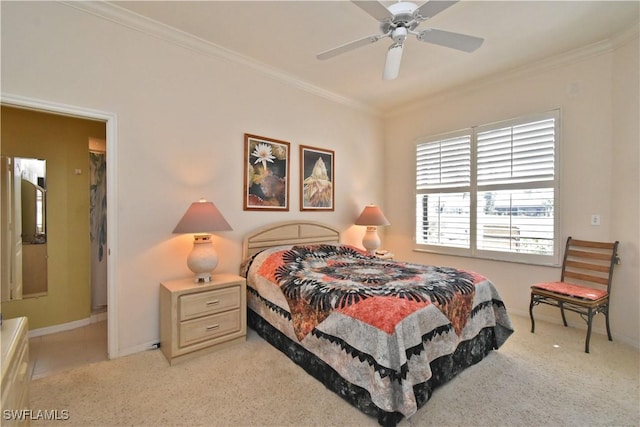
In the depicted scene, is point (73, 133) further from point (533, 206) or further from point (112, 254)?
point (533, 206)

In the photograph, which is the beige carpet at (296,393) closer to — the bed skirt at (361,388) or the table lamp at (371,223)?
the bed skirt at (361,388)

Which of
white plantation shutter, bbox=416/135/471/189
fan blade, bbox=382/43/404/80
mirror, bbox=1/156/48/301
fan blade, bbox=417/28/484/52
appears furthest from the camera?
white plantation shutter, bbox=416/135/471/189

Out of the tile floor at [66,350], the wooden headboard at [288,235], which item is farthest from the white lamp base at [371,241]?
the tile floor at [66,350]

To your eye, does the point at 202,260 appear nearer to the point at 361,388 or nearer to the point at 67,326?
the point at 361,388

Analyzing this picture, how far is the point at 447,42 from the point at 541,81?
6.80ft

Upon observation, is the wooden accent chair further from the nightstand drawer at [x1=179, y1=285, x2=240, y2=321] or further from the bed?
the nightstand drawer at [x1=179, y1=285, x2=240, y2=321]

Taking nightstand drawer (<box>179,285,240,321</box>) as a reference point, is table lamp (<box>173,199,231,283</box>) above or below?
above

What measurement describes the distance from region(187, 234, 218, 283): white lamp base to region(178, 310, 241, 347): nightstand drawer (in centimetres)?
37

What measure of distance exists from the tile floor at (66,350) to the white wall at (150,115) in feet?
1.02

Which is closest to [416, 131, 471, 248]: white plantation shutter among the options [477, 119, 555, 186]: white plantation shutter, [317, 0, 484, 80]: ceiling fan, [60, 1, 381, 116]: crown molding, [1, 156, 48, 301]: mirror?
[477, 119, 555, 186]: white plantation shutter

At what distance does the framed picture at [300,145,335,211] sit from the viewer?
3.93m

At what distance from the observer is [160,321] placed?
106 inches

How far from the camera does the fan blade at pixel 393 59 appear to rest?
2.23 meters

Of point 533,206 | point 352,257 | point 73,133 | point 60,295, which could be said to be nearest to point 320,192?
point 352,257
